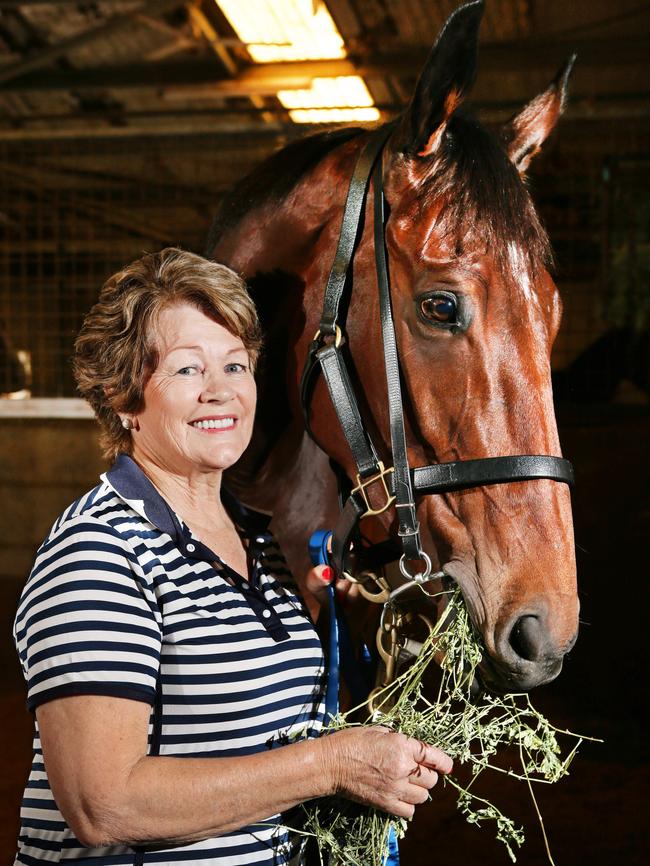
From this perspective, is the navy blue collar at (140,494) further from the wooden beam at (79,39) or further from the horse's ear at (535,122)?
the wooden beam at (79,39)

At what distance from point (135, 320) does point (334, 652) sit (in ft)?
2.35

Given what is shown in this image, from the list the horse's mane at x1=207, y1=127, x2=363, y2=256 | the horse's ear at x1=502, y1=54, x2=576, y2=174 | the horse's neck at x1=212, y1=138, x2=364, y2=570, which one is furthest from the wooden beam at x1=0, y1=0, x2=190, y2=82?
the horse's ear at x1=502, y1=54, x2=576, y2=174

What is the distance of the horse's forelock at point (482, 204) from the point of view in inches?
59.8

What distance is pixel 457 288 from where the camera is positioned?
4.92 ft

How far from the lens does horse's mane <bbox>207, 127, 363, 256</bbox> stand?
194 cm

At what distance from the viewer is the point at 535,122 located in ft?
6.19

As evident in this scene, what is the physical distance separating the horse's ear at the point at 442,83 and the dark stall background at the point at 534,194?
3139 millimetres

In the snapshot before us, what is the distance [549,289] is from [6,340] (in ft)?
21.7

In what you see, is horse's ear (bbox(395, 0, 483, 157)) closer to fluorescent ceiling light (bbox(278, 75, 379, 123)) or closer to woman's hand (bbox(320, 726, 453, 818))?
woman's hand (bbox(320, 726, 453, 818))

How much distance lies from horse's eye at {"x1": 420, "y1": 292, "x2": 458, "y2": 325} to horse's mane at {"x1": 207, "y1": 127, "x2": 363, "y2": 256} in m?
0.58

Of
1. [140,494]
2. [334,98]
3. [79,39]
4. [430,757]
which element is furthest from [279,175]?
[334,98]

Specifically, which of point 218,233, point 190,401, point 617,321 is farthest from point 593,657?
point 190,401

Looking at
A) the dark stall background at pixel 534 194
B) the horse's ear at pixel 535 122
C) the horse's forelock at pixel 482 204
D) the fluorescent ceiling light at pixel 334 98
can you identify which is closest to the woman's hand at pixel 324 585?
the horse's forelock at pixel 482 204

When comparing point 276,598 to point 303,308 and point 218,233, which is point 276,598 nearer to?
point 303,308
